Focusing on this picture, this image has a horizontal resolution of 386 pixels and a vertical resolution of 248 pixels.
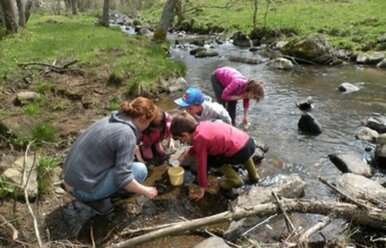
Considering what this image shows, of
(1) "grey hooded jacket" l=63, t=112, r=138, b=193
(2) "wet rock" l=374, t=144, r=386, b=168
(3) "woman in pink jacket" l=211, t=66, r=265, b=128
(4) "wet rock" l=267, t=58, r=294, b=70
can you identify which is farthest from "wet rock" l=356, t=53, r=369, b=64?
(1) "grey hooded jacket" l=63, t=112, r=138, b=193

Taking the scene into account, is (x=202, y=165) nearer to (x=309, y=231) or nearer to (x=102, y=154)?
(x=102, y=154)

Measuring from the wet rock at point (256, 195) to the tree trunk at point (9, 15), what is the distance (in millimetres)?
14689

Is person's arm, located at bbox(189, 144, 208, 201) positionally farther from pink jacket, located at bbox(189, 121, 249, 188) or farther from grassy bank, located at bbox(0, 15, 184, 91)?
grassy bank, located at bbox(0, 15, 184, 91)

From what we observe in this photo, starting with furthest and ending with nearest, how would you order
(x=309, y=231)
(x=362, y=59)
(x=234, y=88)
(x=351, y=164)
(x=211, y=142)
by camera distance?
(x=362, y=59) < (x=234, y=88) < (x=351, y=164) < (x=211, y=142) < (x=309, y=231)

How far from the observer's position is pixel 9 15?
55.3 ft

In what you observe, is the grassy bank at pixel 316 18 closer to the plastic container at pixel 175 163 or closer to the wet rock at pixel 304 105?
the wet rock at pixel 304 105

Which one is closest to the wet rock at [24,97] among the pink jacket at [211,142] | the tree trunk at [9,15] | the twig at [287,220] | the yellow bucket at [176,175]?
the yellow bucket at [176,175]

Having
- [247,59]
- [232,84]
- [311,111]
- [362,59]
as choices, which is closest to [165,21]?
[247,59]

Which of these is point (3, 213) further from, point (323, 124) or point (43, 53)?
point (43, 53)

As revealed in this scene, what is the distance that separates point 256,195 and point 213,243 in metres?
1.17

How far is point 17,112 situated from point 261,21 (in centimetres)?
1857

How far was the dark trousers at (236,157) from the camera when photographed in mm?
5562

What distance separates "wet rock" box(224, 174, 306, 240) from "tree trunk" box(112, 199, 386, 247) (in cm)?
14

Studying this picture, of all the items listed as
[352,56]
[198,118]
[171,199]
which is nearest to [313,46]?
[352,56]
